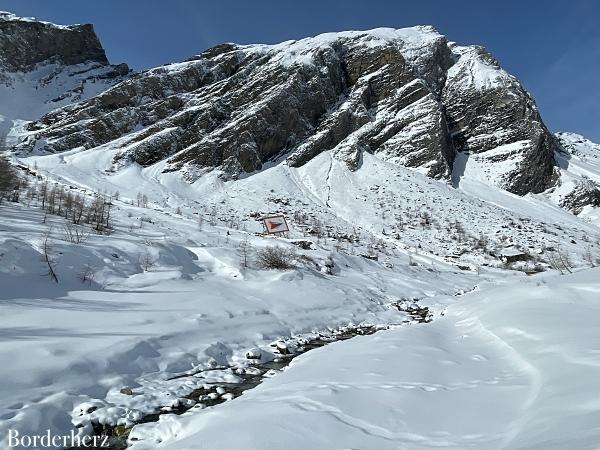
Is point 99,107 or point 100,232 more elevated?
point 99,107

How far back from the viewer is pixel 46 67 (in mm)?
81438

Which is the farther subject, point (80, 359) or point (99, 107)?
point (99, 107)

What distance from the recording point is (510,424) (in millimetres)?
2951

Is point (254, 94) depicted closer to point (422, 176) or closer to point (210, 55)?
point (210, 55)

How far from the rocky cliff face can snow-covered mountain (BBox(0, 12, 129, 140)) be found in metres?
13.6

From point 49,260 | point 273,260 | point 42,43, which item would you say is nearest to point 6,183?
point 49,260

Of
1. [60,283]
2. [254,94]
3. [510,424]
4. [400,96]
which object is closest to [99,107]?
[254,94]

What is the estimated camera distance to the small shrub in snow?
1483cm

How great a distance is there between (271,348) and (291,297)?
413 centimetres

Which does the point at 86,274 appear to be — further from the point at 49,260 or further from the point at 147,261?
the point at 147,261

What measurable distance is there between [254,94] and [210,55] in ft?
72.1

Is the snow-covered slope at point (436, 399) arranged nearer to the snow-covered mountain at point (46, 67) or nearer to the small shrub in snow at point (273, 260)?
the small shrub in snow at point (273, 260)

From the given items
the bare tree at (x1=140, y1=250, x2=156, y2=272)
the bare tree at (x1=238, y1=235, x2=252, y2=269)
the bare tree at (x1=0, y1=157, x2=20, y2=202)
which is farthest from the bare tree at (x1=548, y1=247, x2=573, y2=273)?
the bare tree at (x1=0, y1=157, x2=20, y2=202)

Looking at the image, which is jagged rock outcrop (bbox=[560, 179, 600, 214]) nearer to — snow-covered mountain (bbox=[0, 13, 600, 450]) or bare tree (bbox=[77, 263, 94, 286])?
snow-covered mountain (bbox=[0, 13, 600, 450])
